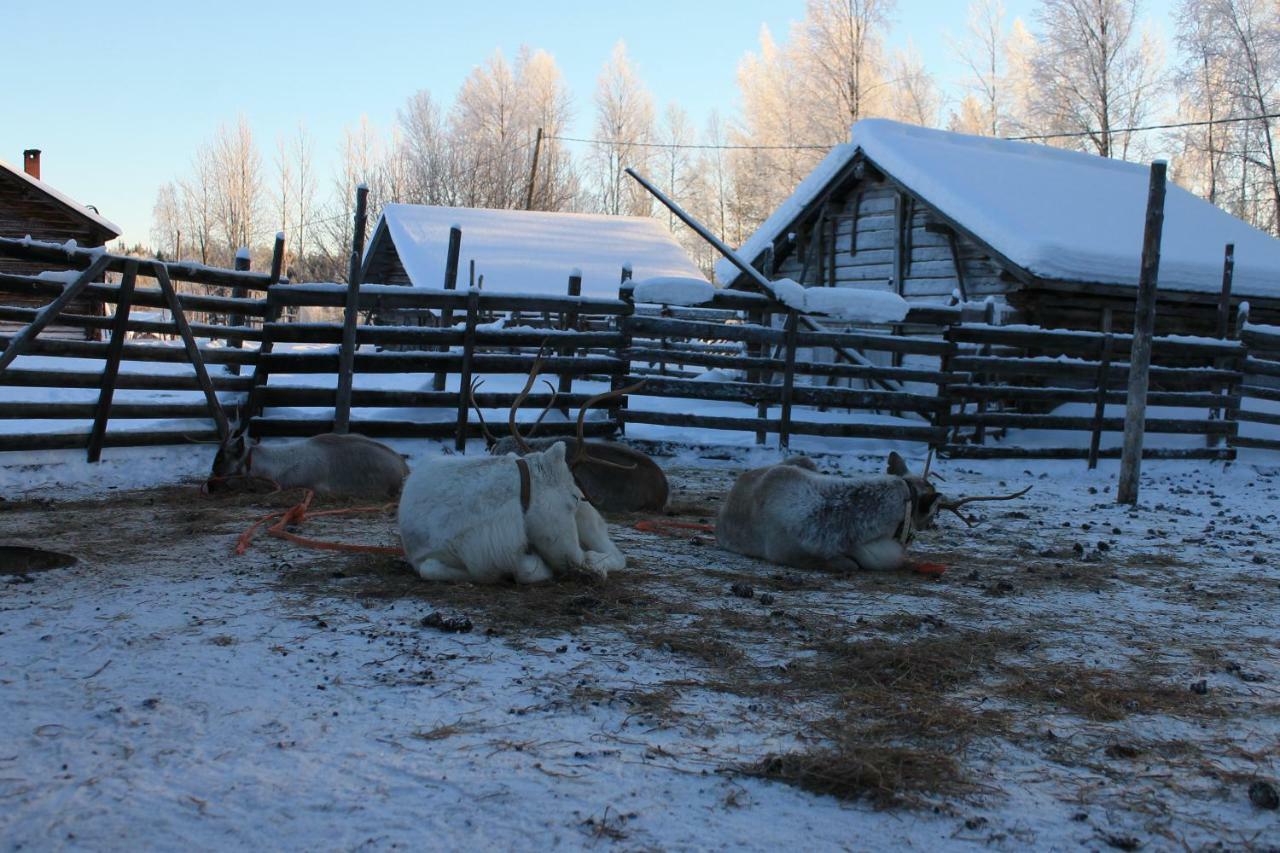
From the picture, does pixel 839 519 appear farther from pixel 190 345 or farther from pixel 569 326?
pixel 569 326

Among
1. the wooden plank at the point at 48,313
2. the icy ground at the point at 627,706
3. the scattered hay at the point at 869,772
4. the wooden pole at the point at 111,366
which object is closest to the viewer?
the icy ground at the point at 627,706

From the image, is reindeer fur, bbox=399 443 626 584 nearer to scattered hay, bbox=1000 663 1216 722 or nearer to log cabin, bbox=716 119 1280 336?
scattered hay, bbox=1000 663 1216 722

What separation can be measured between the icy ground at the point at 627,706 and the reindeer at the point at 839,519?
16cm

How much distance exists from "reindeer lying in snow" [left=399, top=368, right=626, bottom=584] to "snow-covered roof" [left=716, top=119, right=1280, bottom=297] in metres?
10.5

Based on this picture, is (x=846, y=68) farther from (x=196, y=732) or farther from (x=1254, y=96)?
(x=196, y=732)

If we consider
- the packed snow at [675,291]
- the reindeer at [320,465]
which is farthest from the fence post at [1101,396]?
the reindeer at [320,465]

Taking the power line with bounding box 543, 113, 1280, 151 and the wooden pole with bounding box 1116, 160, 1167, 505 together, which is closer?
the wooden pole with bounding box 1116, 160, 1167, 505

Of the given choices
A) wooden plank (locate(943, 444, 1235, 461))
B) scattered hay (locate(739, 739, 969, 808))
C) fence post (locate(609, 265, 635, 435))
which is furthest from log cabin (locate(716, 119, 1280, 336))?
scattered hay (locate(739, 739, 969, 808))

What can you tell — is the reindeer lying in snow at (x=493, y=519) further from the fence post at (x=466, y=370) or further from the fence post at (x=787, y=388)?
the fence post at (x=787, y=388)

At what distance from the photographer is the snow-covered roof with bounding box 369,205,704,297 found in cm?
2488

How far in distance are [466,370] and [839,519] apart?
575 cm

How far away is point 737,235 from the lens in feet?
153

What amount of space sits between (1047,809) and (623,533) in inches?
176

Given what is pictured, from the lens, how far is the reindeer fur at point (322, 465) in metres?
8.35
